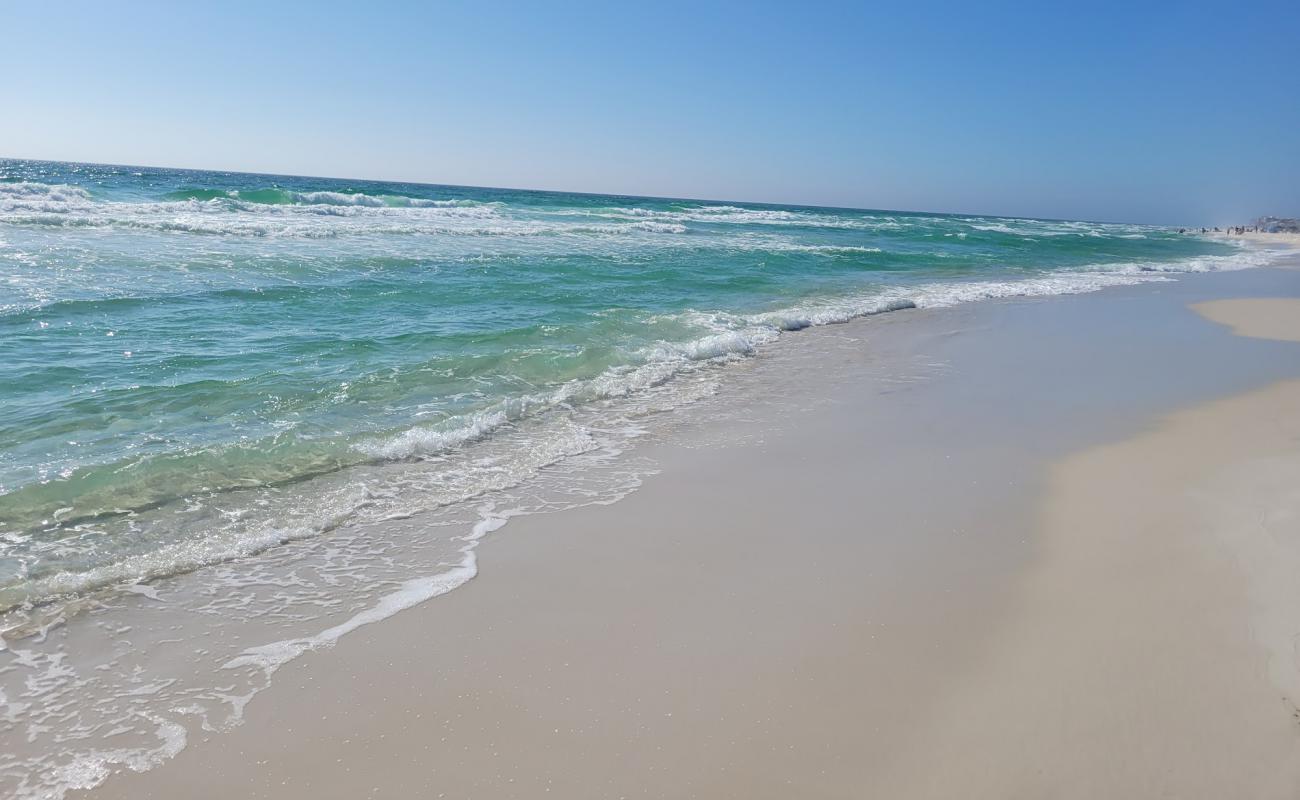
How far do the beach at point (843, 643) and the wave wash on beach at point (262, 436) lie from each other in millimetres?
370

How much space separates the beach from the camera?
249cm

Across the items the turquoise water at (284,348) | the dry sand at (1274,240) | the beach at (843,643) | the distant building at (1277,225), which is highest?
the distant building at (1277,225)

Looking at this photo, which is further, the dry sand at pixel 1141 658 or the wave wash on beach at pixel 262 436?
the wave wash on beach at pixel 262 436

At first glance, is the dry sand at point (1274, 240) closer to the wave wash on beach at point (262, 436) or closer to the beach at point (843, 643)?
the wave wash on beach at point (262, 436)

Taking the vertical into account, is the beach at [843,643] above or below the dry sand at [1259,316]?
below

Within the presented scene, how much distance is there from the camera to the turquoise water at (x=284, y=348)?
4508 mm

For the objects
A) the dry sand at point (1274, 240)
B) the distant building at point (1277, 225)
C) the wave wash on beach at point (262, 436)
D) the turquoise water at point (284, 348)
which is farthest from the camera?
the distant building at point (1277, 225)

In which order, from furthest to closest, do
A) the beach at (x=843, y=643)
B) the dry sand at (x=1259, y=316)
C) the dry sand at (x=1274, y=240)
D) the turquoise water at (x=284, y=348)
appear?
the dry sand at (x=1274, y=240) < the dry sand at (x=1259, y=316) < the turquoise water at (x=284, y=348) < the beach at (x=843, y=643)

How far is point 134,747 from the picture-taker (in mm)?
2594

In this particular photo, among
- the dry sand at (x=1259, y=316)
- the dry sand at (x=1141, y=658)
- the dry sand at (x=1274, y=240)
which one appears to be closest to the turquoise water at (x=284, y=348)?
the dry sand at (x=1259, y=316)

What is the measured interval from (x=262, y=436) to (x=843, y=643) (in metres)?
4.74

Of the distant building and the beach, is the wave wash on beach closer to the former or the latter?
the beach

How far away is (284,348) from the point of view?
8.33 meters

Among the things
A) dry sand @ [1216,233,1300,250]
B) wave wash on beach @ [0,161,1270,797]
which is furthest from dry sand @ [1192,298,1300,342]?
dry sand @ [1216,233,1300,250]
